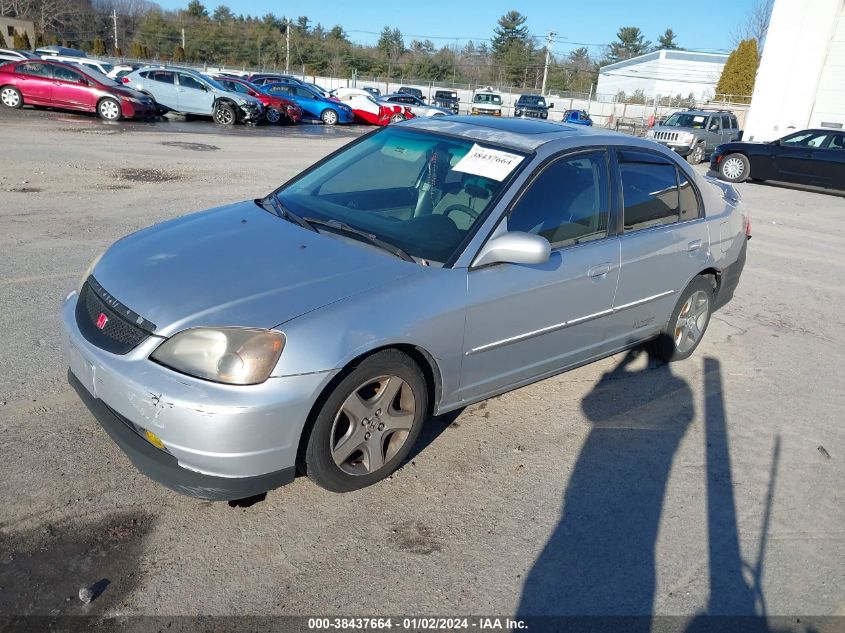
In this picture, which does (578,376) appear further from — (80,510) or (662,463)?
(80,510)

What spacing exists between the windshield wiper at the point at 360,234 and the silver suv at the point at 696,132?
2145 centimetres

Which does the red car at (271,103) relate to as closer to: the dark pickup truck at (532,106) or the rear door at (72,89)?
the rear door at (72,89)

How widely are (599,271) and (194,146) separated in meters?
13.6

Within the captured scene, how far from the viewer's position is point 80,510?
9.63 ft

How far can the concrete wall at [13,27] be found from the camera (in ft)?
183

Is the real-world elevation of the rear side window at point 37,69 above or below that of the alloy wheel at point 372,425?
above

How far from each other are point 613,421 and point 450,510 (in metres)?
1.49

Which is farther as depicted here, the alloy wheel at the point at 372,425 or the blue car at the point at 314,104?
the blue car at the point at 314,104

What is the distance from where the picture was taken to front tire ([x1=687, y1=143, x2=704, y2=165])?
23.2 m

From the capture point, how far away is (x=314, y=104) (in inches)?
1049

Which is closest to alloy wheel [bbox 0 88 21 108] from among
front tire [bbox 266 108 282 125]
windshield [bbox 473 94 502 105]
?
front tire [bbox 266 108 282 125]

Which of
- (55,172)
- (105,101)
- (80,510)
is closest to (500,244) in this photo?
(80,510)

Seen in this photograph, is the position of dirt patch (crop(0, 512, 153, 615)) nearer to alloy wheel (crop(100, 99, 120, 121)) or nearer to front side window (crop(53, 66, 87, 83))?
alloy wheel (crop(100, 99, 120, 121))

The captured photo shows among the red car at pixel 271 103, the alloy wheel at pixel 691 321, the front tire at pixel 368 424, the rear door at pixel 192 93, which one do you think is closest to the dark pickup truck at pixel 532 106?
the red car at pixel 271 103
